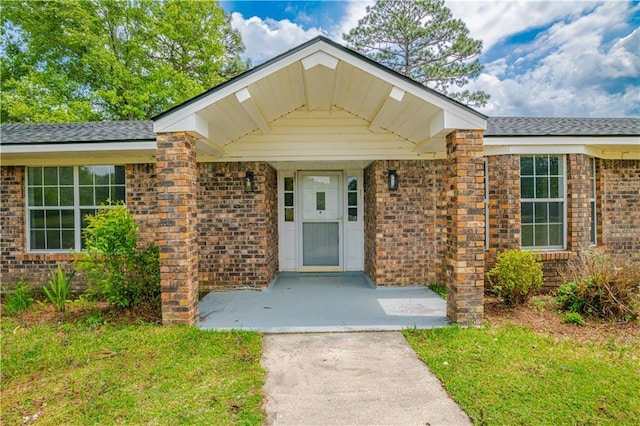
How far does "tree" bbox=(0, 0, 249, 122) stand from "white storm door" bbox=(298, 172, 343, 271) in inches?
410

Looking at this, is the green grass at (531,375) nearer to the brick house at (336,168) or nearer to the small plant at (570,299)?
the small plant at (570,299)

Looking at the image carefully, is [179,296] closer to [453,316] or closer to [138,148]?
[138,148]

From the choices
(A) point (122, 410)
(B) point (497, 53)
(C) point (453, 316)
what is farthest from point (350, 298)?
(B) point (497, 53)

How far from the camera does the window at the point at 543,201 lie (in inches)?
231

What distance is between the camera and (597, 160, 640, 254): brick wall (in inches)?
253

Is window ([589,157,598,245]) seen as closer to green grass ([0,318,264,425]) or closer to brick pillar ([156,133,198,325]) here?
green grass ([0,318,264,425])

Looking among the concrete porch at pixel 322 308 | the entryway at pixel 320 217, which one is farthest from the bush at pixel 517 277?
the entryway at pixel 320 217

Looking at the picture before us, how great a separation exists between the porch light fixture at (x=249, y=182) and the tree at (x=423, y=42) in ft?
38.3

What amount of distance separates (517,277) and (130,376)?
5099 millimetres

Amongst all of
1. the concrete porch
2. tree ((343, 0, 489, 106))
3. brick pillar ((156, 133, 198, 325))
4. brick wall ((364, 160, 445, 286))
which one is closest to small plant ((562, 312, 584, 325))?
the concrete porch

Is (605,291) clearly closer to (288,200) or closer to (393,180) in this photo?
(393,180)

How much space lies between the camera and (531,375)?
9.55 feet

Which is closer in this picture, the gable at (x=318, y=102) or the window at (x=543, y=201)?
the gable at (x=318, y=102)

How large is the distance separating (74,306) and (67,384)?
2.81 metres
